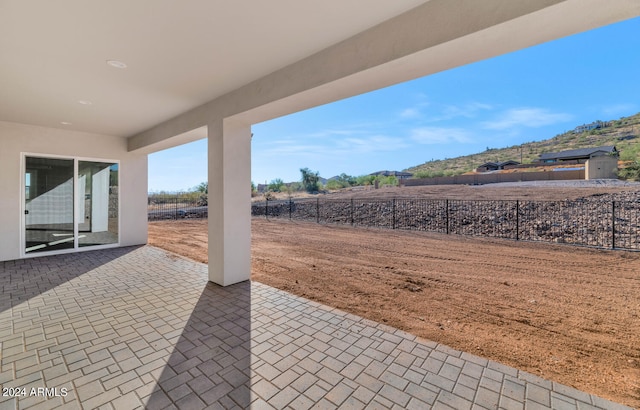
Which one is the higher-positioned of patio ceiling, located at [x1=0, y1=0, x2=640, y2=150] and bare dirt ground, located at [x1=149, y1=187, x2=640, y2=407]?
patio ceiling, located at [x1=0, y1=0, x2=640, y2=150]

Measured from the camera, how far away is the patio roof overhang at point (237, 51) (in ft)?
6.08

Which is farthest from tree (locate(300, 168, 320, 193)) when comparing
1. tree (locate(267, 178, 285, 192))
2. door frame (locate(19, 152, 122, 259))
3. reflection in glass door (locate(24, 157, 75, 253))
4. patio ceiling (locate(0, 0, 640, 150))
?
patio ceiling (locate(0, 0, 640, 150))

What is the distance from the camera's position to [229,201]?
155 inches

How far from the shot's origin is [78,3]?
6.29 feet

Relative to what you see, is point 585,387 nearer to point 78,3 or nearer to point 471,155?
point 78,3

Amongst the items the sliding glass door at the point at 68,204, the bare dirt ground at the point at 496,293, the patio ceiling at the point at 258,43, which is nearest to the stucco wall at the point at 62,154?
the sliding glass door at the point at 68,204

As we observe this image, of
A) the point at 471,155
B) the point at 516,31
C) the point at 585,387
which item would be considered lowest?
the point at 585,387

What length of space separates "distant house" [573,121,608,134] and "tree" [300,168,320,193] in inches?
1410

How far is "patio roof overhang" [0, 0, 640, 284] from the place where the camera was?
1.85 meters

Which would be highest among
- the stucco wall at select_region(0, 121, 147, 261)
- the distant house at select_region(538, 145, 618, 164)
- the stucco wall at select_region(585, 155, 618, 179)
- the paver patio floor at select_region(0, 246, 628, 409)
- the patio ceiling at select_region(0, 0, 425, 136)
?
the distant house at select_region(538, 145, 618, 164)

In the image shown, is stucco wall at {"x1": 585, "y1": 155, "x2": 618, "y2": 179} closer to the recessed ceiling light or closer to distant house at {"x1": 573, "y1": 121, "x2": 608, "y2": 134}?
distant house at {"x1": 573, "y1": 121, "x2": 608, "y2": 134}

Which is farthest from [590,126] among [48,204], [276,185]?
[48,204]

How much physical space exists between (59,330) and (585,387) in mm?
4498

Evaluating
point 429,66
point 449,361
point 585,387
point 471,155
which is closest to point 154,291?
point 449,361
